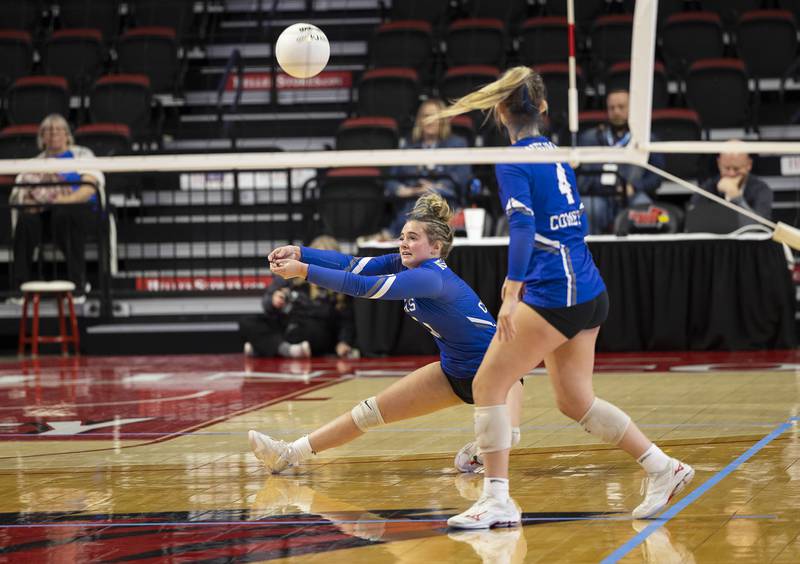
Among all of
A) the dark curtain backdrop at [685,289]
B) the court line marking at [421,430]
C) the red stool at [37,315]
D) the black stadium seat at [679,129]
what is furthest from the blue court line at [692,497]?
the red stool at [37,315]

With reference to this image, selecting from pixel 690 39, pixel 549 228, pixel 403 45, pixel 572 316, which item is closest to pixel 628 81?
pixel 690 39

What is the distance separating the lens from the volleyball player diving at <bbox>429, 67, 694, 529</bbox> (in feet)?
14.6

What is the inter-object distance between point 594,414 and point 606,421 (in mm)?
53

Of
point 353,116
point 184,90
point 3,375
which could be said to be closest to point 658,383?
point 3,375

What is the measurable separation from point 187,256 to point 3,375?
4.15m

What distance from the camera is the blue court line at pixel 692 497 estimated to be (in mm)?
4039

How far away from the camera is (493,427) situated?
4500 mm

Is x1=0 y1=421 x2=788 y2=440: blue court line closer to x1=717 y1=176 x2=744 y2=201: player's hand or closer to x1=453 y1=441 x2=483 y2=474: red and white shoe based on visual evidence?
x1=453 y1=441 x2=483 y2=474: red and white shoe

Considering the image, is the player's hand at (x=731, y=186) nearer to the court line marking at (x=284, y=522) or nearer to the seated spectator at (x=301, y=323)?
the seated spectator at (x=301, y=323)

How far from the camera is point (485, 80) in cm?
1478

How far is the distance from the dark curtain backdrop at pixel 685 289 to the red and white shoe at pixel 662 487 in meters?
6.76

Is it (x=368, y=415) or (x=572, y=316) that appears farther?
(x=368, y=415)

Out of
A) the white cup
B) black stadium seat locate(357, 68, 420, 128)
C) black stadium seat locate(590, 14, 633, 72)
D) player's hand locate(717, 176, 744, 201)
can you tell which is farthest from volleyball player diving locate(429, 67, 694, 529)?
black stadium seat locate(590, 14, 633, 72)

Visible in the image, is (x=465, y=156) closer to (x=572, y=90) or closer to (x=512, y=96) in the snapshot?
(x=512, y=96)
